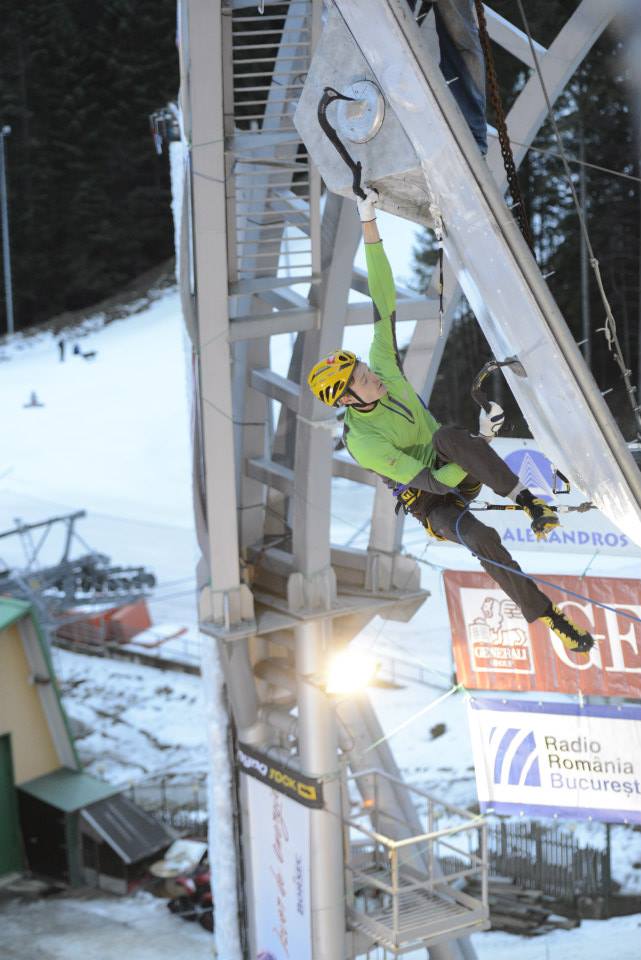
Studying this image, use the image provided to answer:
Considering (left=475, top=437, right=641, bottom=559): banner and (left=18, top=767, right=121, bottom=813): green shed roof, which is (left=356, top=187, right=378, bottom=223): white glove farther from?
(left=18, top=767, right=121, bottom=813): green shed roof

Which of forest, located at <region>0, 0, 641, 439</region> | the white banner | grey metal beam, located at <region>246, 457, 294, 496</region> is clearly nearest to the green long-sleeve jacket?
grey metal beam, located at <region>246, 457, 294, 496</region>

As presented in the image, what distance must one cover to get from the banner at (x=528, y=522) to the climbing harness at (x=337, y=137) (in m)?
6.03

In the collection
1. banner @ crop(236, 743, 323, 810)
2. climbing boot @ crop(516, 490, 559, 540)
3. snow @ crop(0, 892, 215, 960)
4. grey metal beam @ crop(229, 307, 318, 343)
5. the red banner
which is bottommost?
snow @ crop(0, 892, 215, 960)

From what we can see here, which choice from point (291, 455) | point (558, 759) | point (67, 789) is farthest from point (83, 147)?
point (558, 759)

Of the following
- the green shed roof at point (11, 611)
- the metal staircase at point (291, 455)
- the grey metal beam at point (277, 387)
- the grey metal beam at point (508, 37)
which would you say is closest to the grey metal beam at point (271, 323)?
the metal staircase at point (291, 455)

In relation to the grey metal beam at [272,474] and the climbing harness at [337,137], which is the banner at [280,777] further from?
the climbing harness at [337,137]

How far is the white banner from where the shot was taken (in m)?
12.5

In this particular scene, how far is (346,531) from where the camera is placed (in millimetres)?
35750

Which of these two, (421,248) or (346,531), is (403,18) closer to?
(421,248)

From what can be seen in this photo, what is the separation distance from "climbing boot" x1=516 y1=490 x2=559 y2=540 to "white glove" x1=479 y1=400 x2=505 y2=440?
360 mm

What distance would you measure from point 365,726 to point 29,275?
5550 centimetres

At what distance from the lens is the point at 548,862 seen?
61.9 feet

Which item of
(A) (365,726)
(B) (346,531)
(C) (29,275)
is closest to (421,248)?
(B) (346,531)

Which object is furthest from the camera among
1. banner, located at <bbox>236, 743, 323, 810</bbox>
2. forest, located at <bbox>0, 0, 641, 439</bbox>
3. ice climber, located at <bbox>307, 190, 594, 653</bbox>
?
forest, located at <bbox>0, 0, 641, 439</bbox>
